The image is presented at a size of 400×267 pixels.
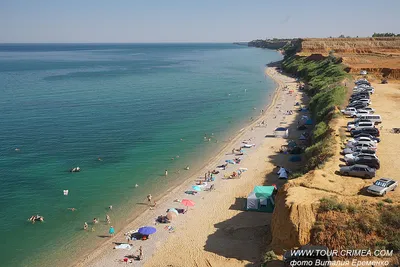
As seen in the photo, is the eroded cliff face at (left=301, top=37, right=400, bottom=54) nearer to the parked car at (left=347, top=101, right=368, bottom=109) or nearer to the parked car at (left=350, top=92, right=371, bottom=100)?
the parked car at (left=350, top=92, right=371, bottom=100)

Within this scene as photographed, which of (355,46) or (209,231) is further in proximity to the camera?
(355,46)

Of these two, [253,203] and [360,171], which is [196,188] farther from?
[360,171]

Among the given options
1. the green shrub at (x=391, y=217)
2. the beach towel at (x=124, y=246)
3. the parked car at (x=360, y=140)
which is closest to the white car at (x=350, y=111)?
the parked car at (x=360, y=140)

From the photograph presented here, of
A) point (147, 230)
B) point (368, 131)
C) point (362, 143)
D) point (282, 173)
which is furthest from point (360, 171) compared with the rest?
point (147, 230)

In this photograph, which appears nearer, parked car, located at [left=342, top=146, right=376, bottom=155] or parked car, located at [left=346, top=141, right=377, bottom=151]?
parked car, located at [left=342, top=146, right=376, bottom=155]

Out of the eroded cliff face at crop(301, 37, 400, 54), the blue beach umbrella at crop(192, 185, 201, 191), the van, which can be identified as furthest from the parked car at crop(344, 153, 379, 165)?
the eroded cliff face at crop(301, 37, 400, 54)

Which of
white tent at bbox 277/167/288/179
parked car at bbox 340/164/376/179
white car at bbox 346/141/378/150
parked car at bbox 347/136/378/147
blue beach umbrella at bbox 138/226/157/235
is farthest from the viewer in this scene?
white tent at bbox 277/167/288/179

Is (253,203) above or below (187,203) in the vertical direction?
above
